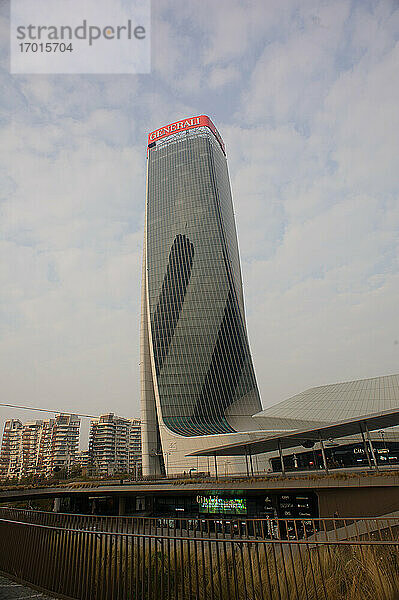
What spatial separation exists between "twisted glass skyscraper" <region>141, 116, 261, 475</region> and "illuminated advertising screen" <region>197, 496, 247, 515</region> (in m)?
35.1

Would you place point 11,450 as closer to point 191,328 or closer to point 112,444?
point 112,444

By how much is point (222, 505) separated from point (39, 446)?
14801 cm

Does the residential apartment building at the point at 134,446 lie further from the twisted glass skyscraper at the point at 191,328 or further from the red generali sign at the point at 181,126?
the red generali sign at the point at 181,126

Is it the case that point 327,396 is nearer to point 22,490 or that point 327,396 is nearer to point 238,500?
point 238,500

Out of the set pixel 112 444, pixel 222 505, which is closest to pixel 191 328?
pixel 222 505

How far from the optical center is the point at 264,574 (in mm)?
6891

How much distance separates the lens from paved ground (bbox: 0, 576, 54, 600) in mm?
7591

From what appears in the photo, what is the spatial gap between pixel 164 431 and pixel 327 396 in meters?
31.6

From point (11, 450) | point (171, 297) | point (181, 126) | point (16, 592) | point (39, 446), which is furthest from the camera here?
point (11, 450)

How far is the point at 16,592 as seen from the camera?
7.95 m

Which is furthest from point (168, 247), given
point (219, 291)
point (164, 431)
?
point (164, 431)

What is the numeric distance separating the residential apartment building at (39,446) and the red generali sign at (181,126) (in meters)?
119

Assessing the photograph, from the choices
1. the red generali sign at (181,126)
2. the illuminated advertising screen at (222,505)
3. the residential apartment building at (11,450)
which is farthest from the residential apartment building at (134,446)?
the illuminated advertising screen at (222,505)

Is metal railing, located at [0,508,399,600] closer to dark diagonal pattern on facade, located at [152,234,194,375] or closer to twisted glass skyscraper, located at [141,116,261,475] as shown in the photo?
twisted glass skyscraper, located at [141,116,261,475]
